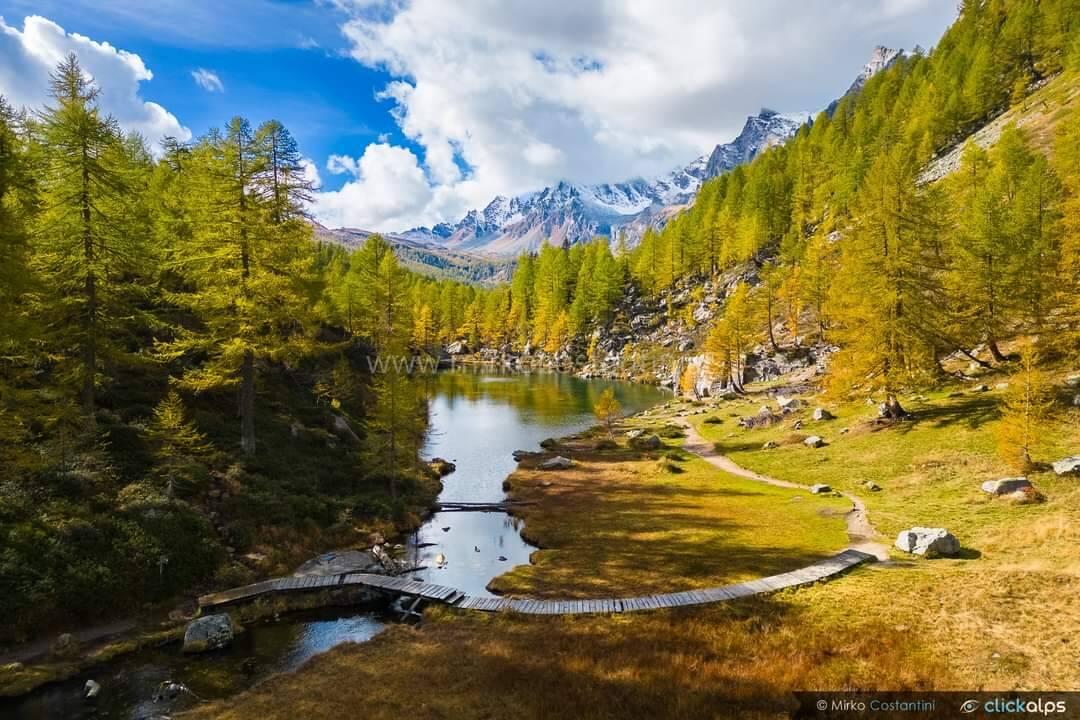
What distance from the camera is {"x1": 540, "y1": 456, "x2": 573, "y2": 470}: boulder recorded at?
4792 cm

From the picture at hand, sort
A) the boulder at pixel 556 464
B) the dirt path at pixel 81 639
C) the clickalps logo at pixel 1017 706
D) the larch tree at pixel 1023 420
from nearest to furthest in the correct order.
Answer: the clickalps logo at pixel 1017 706, the dirt path at pixel 81 639, the larch tree at pixel 1023 420, the boulder at pixel 556 464

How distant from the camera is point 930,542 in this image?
21469 mm

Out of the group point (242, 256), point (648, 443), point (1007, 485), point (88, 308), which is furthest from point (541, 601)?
point (648, 443)

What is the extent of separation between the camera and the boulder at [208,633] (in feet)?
61.8

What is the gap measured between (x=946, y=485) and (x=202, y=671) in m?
35.2

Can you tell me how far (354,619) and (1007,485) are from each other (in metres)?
30.3

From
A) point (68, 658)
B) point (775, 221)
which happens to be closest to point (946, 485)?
point (68, 658)

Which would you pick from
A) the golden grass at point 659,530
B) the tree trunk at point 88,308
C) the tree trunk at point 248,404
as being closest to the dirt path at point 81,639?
the tree trunk at point 88,308

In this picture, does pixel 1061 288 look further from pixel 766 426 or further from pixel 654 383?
pixel 654 383

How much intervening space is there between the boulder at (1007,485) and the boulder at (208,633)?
3372 centimetres

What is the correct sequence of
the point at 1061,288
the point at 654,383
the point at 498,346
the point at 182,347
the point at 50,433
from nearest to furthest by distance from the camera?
the point at 50,433 → the point at 182,347 → the point at 1061,288 → the point at 654,383 → the point at 498,346

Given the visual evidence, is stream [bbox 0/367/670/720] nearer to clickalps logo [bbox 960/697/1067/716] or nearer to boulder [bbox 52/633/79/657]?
boulder [bbox 52/633/79/657]

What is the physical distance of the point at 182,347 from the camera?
2809 centimetres

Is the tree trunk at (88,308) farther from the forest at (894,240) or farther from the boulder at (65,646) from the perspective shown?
the forest at (894,240)
